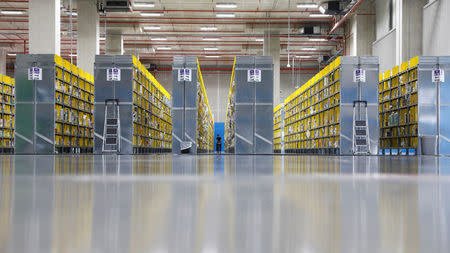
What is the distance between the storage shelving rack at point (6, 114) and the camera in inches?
719

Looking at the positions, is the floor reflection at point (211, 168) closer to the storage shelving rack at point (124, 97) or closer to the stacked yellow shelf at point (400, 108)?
the storage shelving rack at point (124, 97)

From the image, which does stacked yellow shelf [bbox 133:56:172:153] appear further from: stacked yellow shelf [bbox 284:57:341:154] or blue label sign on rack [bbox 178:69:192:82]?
stacked yellow shelf [bbox 284:57:341:154]

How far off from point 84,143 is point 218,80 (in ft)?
67.5

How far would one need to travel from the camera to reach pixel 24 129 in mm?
13031

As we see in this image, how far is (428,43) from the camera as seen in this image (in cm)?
1612

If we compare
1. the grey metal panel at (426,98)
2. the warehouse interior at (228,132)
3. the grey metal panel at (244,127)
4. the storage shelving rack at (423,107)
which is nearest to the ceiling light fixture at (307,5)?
the warehouse interior at (228,132)

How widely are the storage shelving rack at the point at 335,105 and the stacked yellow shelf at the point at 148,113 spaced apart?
6497 millimetres

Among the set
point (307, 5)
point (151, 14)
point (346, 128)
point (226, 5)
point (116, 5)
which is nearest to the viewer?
point (346, 128)

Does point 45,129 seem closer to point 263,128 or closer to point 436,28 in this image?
point 263,128

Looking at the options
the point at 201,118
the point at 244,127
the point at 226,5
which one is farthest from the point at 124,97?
the point at 226,5

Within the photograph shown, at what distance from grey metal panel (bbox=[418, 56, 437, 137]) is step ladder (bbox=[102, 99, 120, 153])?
9009mm

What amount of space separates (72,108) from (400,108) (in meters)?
11.2

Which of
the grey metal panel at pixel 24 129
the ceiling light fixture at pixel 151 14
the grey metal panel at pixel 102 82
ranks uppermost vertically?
the ceiling light fixture at pixel 151 14

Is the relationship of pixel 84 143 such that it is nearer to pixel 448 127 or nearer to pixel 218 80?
pixel 448 127
